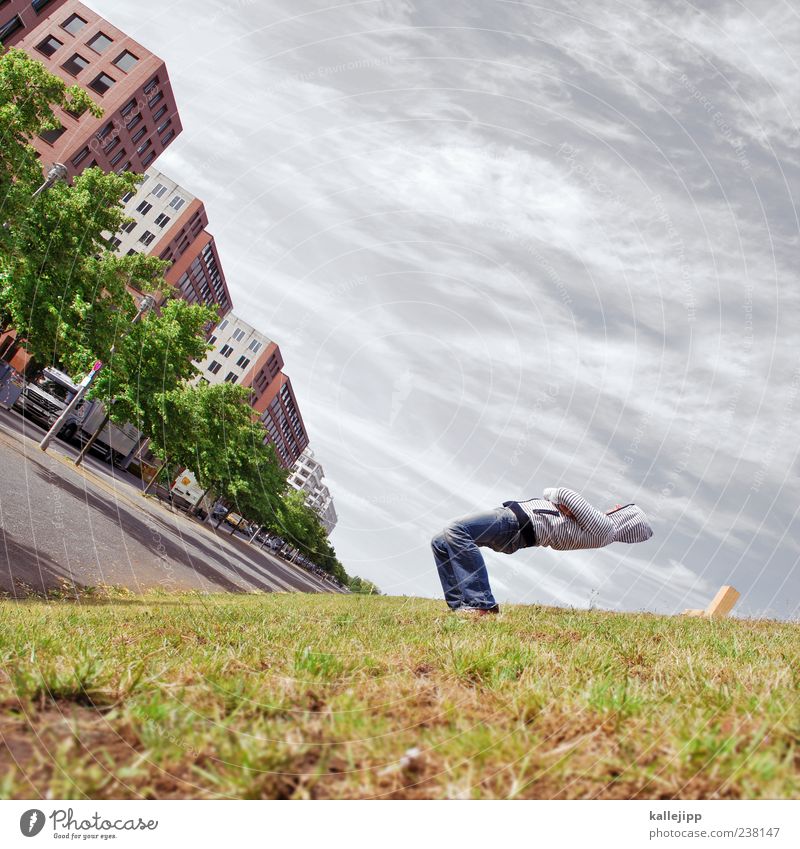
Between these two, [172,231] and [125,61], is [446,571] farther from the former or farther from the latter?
[172,231]

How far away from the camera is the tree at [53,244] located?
20.4 m

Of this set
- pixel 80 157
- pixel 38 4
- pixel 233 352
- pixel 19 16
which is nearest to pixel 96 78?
pixel 80 157

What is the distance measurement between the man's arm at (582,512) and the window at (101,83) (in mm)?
84953

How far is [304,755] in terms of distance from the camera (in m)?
2.55

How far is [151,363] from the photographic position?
32469 mm

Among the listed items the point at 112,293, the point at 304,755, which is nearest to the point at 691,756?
the point at 304,755

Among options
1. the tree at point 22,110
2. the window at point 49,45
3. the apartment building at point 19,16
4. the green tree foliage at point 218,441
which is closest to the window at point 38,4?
the apartment building at point 19,16

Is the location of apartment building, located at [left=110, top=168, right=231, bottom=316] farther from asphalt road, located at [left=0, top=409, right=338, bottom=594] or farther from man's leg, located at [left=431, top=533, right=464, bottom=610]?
man's leg, located at [left=431, top=533, right=464, bottom=610]

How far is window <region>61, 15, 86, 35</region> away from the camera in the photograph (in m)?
74.9

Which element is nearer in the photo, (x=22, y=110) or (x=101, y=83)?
(x=22, y=110)

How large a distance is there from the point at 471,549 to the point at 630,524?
1.88m

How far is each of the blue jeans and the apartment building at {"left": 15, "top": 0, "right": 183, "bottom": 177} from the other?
73311 millimetres
